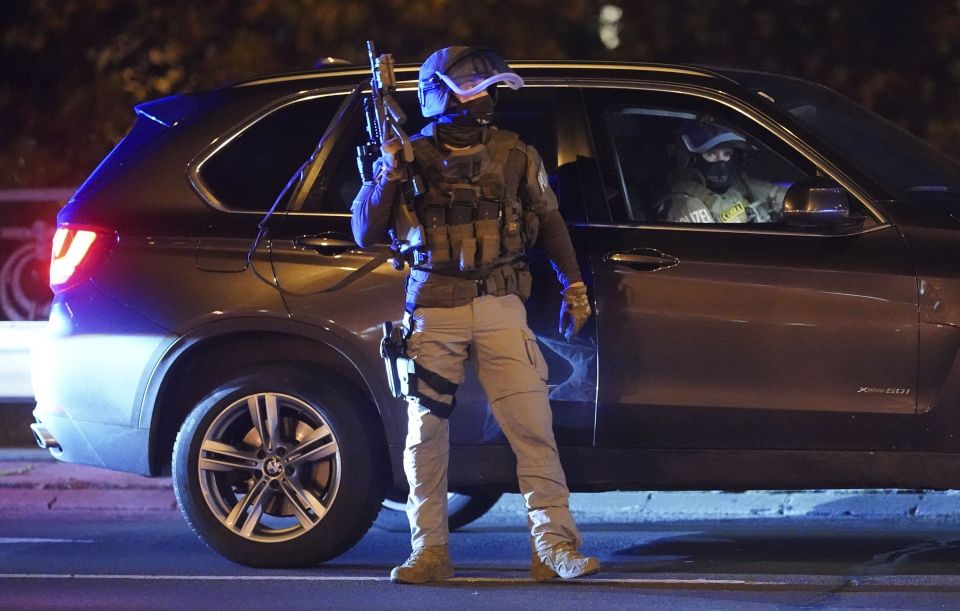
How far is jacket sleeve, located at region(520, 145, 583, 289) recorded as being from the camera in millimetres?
5117

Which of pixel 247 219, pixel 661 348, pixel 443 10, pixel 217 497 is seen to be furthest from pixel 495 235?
pixel 443 10

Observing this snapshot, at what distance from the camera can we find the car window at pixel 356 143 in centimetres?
559

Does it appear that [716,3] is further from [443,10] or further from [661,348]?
[661,348]

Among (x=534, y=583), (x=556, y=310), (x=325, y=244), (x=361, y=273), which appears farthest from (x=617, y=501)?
(x=325, y=244)

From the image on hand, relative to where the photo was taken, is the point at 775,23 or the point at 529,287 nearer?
the point at 529,287

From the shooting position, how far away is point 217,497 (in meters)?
5.65

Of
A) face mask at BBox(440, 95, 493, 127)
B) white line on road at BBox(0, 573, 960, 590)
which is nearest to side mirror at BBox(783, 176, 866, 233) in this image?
face mask at BBox(440, 95, 493, 127)

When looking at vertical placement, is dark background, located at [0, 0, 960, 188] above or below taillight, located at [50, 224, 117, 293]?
above

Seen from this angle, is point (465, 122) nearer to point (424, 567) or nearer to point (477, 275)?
point (477, 275)

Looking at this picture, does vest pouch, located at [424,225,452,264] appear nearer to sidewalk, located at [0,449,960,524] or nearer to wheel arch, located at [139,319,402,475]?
wheel arch, located at [139,319,402,475]

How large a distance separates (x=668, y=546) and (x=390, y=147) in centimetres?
210

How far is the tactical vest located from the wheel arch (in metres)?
0.64

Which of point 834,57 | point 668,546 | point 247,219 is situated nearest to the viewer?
point 247,219

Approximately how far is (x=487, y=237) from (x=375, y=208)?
1.22 feet
